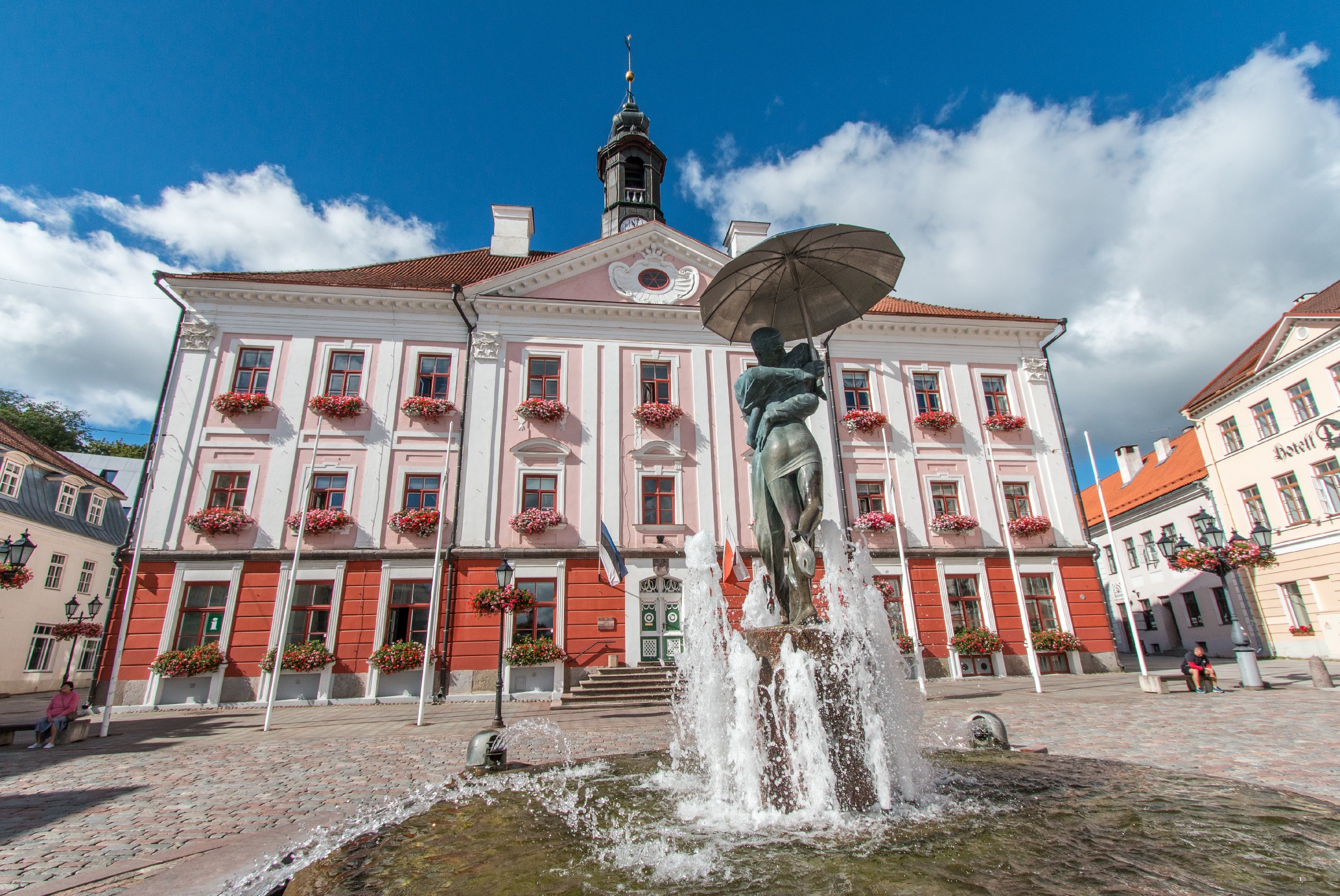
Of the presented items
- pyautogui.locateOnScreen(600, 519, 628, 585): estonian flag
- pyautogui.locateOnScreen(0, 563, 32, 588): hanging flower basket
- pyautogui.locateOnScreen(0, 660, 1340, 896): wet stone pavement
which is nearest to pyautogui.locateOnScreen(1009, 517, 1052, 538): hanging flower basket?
pyautogui.locateOnScreen(0, 660, 1340, 896): wet stone pavement

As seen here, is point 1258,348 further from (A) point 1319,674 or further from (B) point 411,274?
(B) point 411,274

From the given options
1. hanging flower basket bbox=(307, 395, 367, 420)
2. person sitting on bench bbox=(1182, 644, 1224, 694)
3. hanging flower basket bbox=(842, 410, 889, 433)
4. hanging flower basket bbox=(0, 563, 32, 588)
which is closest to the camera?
hanging flower basket bbox=(0, 563, 32, 588)

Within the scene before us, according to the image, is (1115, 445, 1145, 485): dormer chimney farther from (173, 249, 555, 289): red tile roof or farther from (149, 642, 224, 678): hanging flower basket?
(149, 642, 224, 678): hanging flower basket

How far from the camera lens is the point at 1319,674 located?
12672 millimetres

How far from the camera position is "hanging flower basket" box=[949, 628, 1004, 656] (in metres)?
18.1

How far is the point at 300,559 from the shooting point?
16703 mm

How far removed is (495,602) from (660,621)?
460 cm

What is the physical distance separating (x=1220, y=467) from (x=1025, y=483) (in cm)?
1248

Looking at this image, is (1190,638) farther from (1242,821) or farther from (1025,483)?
(1242,821)

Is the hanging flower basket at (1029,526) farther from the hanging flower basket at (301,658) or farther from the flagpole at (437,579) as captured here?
the hanging flower basket at (301,658)

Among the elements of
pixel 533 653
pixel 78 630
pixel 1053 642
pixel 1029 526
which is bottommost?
pixel 1053 642

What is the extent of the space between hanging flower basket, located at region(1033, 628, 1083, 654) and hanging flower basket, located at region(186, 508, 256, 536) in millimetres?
22359

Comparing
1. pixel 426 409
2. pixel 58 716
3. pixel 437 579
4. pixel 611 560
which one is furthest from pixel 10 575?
pixel 611 560

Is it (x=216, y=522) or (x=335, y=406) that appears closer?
(x=216, y=522)
